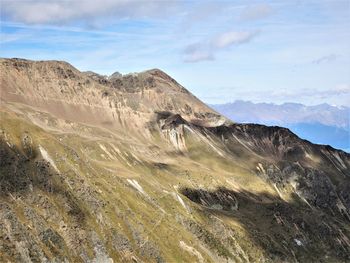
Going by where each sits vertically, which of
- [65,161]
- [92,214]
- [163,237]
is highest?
[65,161]

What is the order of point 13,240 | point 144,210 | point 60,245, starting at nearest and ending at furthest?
point 13,240 → point 60,245 → point 144,210

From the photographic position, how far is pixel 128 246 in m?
163

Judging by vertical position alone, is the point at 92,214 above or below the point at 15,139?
below

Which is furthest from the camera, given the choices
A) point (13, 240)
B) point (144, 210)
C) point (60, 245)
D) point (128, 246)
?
point (144, 210)

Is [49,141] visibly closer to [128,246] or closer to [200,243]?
[128,246]

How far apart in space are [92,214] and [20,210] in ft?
82.6

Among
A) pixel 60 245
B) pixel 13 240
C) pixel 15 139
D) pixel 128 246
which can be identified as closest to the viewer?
pixel 13 240

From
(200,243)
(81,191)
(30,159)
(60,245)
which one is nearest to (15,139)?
(30,159)

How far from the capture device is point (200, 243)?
19962 cm

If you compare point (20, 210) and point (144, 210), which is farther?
point (144, 210)

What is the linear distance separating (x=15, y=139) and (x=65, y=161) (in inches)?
686

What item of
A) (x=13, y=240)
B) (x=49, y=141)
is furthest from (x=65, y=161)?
(x=13, y=240)

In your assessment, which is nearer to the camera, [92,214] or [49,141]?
[92,214]

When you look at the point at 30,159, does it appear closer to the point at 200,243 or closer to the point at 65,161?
the point at 65,161
